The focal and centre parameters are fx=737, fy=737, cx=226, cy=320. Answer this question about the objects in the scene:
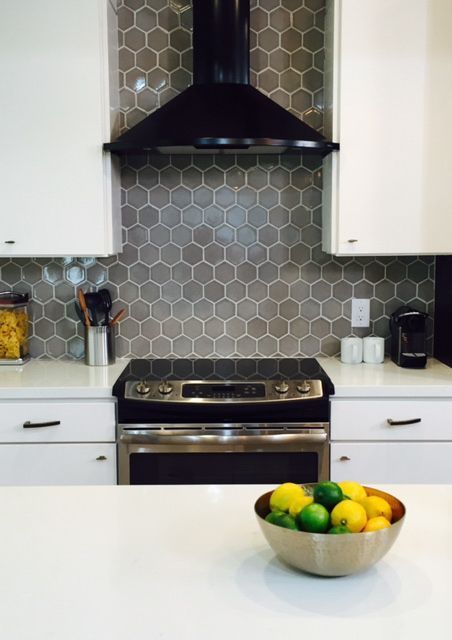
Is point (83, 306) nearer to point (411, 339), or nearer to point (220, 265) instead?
point (220, 265)

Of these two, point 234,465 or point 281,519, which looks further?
point 234,465

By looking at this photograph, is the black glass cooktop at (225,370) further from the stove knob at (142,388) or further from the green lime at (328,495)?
the green lime at (328,495)

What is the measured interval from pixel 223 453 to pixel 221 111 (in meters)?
1.38

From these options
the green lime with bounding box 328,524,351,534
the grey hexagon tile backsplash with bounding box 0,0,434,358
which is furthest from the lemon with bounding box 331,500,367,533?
the grey hexagon tile backsplash with bounding box 0,0,434,358

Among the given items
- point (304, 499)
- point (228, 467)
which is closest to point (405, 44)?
point (228, 467)

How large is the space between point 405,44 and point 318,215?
33.2 inches

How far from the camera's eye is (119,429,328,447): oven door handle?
289 centimetres

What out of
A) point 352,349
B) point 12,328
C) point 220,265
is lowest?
point 352,349

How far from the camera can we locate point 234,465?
2.92m

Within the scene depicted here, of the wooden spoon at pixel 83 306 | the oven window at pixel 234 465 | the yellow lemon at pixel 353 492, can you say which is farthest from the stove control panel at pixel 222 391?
the yellow lemon at pixel 353 492

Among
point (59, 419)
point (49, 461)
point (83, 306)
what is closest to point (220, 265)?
point (83, 306)

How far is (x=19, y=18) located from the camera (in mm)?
2984

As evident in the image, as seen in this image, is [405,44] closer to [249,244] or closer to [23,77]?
[249,244]

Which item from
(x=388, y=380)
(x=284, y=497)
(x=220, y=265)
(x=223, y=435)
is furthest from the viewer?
(x=220, y=265)
